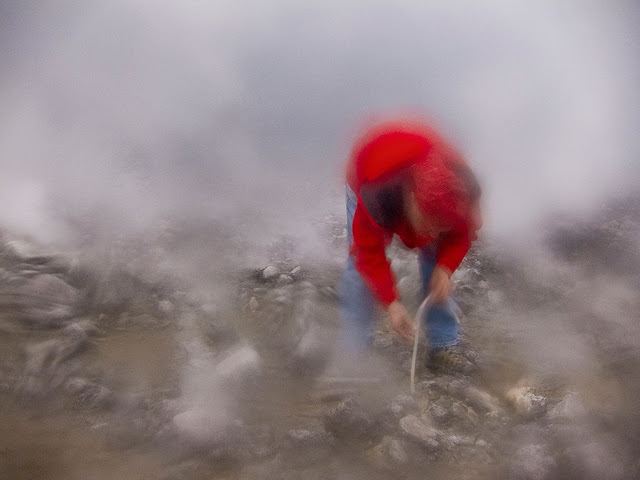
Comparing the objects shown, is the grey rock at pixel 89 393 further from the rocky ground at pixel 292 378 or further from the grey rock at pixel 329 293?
the grey rock at pixel 329 293

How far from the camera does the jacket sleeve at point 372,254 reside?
1.13 m

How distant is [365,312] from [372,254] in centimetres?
30

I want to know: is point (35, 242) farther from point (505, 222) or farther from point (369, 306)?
point (505, 222)

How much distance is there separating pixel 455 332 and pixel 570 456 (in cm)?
47

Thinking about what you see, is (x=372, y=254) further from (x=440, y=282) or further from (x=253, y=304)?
(x=253, y=304)

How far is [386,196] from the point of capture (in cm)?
105

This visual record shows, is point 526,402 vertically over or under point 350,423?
over

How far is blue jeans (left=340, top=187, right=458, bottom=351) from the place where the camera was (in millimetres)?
1366

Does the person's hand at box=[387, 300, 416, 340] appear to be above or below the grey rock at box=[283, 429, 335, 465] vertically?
above

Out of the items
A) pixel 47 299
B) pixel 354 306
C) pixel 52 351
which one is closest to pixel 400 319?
pixel 354 306

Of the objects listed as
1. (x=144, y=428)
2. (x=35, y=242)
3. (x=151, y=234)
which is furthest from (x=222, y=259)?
(x=144, y=428)

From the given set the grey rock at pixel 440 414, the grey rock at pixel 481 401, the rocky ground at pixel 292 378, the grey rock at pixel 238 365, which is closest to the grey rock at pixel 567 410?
the rocky ground at pixel 292 378

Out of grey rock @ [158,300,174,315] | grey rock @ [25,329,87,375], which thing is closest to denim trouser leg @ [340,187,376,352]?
grey rock @ [158,300,174,315]

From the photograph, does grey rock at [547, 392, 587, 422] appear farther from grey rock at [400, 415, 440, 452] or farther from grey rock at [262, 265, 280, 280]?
grey rock at [262, 265, 280, 280]
